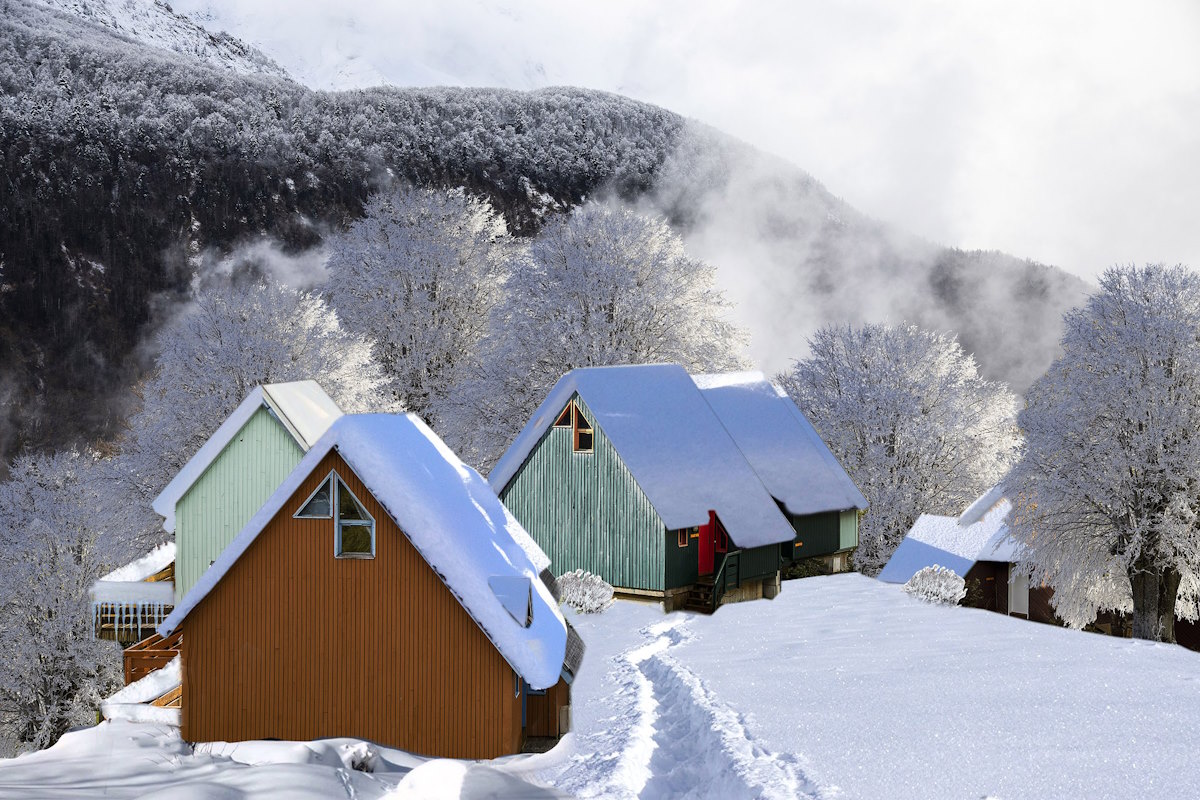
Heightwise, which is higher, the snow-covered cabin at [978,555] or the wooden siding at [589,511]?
the wooden siding at [589,511]

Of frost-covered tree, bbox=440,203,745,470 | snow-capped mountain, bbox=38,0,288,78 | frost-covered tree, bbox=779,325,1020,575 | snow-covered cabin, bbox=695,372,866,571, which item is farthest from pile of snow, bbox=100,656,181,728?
snow-capped mountain, bbox=38,0,288,78

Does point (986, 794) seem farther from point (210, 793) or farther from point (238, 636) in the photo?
point (238, 636)

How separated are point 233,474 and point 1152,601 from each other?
25126 mm

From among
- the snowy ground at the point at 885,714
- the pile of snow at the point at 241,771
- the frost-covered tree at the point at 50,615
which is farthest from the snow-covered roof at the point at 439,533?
the frost-covered tree at the point at 50,615

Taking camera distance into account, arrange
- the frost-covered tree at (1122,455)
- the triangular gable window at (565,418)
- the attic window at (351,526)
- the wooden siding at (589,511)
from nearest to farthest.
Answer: the attic window at (351,526) < the wooden siding at (589,511) < the frost-covered tree at (1122,455) < the triangular gable window at (565,418)

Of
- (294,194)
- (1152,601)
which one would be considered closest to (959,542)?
(1152,601)

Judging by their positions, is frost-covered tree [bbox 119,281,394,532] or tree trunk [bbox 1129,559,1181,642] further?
frost-covered tree [bbox 119,281,394,532]

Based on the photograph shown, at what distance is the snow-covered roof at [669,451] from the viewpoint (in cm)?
2942

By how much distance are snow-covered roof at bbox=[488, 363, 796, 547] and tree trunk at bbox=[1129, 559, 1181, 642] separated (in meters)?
9.73

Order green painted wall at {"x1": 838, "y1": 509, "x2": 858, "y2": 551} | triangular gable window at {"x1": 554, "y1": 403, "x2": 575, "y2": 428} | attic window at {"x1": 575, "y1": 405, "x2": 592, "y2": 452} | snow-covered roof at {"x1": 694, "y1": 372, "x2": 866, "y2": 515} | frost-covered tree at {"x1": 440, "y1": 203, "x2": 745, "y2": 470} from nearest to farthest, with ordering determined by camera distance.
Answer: attic window at {"x1": 575, "y1": 405, "x2": 592, "y2": 452} → triangular gable window at {"x1": 554, "y1": 403, "x2": 575, "y2": 428} → snow-covered roof at {"x1": 694, "y1": 372, "x2": 866, "y2": 515} → green painted wall at {"x1": 838, "y1": 509, "x2": 858, "y2": 551} → frost-covered tree at {"x1": 440, "y1": 203, "x2": 745, "y2": 470}

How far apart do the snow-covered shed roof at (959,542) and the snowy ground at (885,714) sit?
11.0 meters

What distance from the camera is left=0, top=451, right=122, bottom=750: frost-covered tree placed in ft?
132

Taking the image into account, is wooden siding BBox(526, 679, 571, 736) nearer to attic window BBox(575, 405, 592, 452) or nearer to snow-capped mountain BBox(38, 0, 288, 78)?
attic window BBox(575, 405, 592, 452)

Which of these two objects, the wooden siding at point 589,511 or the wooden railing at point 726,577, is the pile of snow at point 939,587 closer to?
the wooden railing at point 726,577
